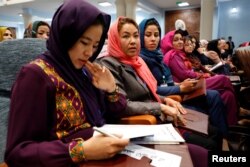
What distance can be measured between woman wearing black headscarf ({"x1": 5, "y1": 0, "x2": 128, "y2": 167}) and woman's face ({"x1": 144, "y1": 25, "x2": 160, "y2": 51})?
1.05 metres

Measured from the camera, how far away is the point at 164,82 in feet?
6.98

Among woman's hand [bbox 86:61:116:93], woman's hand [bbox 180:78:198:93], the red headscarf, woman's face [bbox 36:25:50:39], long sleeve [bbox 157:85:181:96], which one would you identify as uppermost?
woman's face [bbox 36:25:50:39]

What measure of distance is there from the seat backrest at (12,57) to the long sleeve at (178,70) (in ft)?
5.63

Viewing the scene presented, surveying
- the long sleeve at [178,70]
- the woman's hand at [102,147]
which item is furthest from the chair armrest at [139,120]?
the long sleeve at [178,70]

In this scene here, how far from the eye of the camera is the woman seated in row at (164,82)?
1.95 m

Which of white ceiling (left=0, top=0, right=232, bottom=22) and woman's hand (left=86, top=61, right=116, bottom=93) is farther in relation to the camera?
white ceiling (left=0, top=0, right=232, bottom=22)

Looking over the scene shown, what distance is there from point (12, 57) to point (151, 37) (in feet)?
3.90

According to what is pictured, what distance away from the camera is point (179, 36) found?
9.15 feet

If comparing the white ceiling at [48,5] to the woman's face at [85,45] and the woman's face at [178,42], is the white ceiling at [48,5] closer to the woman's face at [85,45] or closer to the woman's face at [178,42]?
the woman's face at [178,42]

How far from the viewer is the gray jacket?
1384mm

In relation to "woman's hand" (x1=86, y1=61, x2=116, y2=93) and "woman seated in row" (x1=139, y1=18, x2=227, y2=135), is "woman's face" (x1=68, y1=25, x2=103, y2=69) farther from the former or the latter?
"woman seated in row" (x1=139, y1=18, x2=227, y2=135)

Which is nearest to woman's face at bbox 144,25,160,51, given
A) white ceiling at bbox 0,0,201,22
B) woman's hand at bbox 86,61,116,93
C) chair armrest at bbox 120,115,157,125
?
chair armrest at bbox 120,115,157,125

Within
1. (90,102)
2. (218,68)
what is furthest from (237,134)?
(90,102)

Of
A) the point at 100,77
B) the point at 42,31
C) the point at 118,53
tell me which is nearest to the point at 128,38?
the point at 118,53
